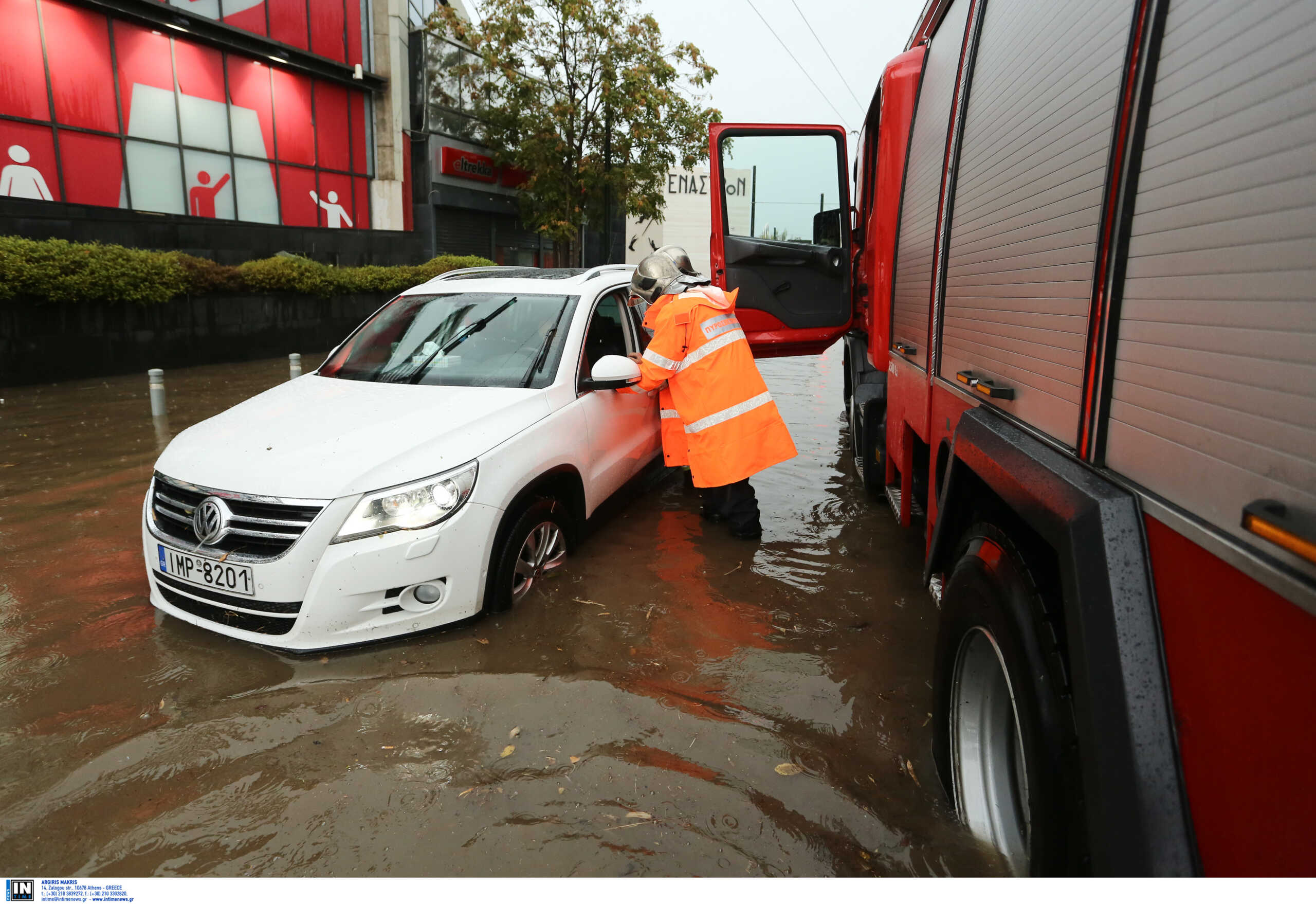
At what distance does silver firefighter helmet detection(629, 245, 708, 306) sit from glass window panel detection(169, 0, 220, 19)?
52.4 ft

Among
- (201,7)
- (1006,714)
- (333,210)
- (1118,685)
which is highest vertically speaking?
(201,7)

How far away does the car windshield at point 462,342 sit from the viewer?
4.49 m

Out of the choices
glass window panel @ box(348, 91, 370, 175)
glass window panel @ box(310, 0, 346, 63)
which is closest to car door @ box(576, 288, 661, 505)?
glass window panel @ box(310, 0, 346, 63)

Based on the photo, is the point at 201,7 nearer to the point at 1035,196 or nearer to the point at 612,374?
the point at 612,374

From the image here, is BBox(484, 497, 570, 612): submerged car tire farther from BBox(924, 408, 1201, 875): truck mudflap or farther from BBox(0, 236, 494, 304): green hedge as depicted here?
BBox(0, 236, 494, 304): green hedge

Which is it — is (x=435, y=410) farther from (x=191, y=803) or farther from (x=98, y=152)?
(x=98, y=152)

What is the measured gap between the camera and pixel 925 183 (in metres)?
3.71

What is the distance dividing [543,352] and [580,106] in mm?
20800

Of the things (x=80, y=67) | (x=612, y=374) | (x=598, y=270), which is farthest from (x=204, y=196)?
(x=612, y=374)

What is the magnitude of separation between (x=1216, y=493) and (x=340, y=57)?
23265 millimetres

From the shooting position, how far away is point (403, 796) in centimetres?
262

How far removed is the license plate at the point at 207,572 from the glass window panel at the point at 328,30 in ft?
64.4

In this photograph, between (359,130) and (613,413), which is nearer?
(613,413)

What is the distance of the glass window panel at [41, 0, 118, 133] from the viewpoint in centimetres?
1452
